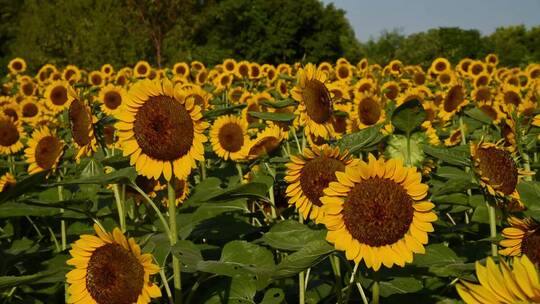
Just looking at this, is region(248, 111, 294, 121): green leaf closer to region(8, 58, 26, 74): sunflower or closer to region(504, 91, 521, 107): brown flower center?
region(504, 91, 521, 107): brown flower center

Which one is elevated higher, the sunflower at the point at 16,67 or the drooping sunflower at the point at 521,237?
the sunflower at the point at 16,67

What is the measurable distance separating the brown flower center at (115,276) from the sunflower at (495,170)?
3.68 ft

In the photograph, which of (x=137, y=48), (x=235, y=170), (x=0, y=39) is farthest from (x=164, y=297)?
(x=0, y=39)

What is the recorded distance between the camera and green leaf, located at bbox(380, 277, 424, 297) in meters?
1.92

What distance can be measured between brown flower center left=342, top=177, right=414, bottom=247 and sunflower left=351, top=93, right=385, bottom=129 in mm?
2462

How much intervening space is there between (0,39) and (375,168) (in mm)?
35870

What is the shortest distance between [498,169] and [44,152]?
2566 mm

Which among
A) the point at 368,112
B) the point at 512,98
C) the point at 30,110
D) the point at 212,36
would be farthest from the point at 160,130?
the point at 212,36

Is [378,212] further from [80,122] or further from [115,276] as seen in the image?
[80,122]

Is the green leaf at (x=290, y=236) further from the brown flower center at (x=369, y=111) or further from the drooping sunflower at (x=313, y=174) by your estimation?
the brown flower center at (x=369, y=111)

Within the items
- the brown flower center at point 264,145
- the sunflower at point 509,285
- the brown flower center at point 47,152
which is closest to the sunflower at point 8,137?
the brown flower center at point 47,152

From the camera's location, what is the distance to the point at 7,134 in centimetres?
480

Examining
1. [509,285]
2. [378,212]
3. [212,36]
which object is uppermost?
[212,36]

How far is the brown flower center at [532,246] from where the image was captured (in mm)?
1616
